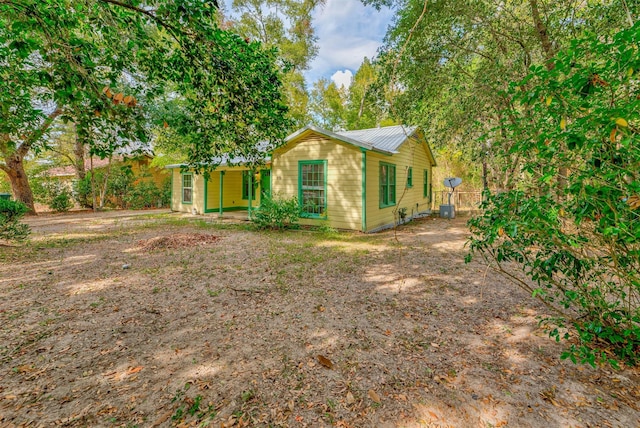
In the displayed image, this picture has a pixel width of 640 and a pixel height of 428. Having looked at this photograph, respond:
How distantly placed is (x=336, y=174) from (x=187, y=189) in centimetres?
880

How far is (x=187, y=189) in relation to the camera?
14312 mm

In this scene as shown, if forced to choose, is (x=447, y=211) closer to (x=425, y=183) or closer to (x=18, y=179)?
(x=425, y=183)

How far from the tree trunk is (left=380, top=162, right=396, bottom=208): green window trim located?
15485 mm

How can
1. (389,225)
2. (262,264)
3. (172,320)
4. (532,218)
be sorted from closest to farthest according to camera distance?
1. (532,218)
2. (172,320)
3. (262,264)
4. (389,225)

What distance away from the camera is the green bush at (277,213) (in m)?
9.34

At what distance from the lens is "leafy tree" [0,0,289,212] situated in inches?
86.8

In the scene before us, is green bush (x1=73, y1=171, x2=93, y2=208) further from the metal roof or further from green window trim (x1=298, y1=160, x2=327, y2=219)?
the metal roof

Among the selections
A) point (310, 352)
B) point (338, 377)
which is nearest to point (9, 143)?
point (310, 352)

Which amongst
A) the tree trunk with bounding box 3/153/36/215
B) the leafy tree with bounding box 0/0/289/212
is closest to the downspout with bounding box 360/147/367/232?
the leafy tree with bounding box 0/0/289/212

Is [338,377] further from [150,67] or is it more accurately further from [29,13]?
[29,13]

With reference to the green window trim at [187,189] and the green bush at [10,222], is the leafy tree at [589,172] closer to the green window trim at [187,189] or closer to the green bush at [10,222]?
the green bush at [10,222]

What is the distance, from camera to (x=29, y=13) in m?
2.17

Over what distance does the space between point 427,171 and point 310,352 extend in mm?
14187

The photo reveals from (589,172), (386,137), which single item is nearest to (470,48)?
(386,137)
